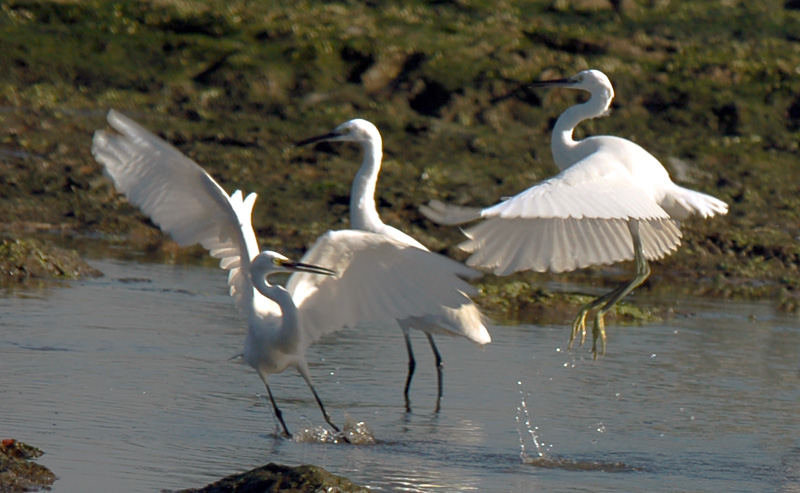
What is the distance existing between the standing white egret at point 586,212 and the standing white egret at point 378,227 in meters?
0.68

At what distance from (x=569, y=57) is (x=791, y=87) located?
10.4 feet

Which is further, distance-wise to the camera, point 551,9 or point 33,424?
point 551,9

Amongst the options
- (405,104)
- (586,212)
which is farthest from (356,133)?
(405,104)

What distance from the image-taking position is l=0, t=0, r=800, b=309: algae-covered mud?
1567 centimetres

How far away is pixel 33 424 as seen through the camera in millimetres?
7062

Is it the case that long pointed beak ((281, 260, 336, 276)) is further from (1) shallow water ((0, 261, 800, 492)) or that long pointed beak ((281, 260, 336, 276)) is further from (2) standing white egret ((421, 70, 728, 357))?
(1) shallow water ((0, 261, 800, 492))

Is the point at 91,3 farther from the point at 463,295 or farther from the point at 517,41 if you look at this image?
the point at 463,295

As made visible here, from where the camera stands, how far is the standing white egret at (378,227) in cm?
859

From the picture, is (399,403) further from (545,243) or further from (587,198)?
(587,198)

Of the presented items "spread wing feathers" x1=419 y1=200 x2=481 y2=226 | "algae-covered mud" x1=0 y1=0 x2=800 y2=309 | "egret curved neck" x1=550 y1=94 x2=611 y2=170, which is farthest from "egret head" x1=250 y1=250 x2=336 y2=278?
"algae-covered mud" x1=0 y1=0 x2=800 y2=309

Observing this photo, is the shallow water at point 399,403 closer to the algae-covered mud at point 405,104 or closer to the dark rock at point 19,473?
the dark rock at point 19,473

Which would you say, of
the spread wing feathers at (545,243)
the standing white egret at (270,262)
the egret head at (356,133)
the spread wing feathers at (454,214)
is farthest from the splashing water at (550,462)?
the egret head at (356,133)

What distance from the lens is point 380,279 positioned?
6836 mm

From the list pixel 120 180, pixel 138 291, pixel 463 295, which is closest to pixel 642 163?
pixel 463 295
